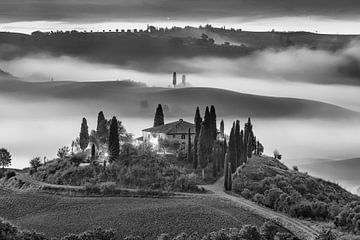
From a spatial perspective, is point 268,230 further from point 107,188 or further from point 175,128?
point 175,128

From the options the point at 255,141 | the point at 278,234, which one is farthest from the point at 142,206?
the point at 255,141

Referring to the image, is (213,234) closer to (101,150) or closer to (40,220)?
(40,220)

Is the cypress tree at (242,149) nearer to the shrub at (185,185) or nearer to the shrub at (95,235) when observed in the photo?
the shrub at (185,185)

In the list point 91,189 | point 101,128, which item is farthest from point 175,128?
point 91,189

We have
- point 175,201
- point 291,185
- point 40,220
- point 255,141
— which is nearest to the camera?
point 40,220

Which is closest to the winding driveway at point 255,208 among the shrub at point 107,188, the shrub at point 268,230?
the shrub at point 268,230

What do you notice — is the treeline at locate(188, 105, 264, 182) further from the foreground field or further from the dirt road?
the foreground field
